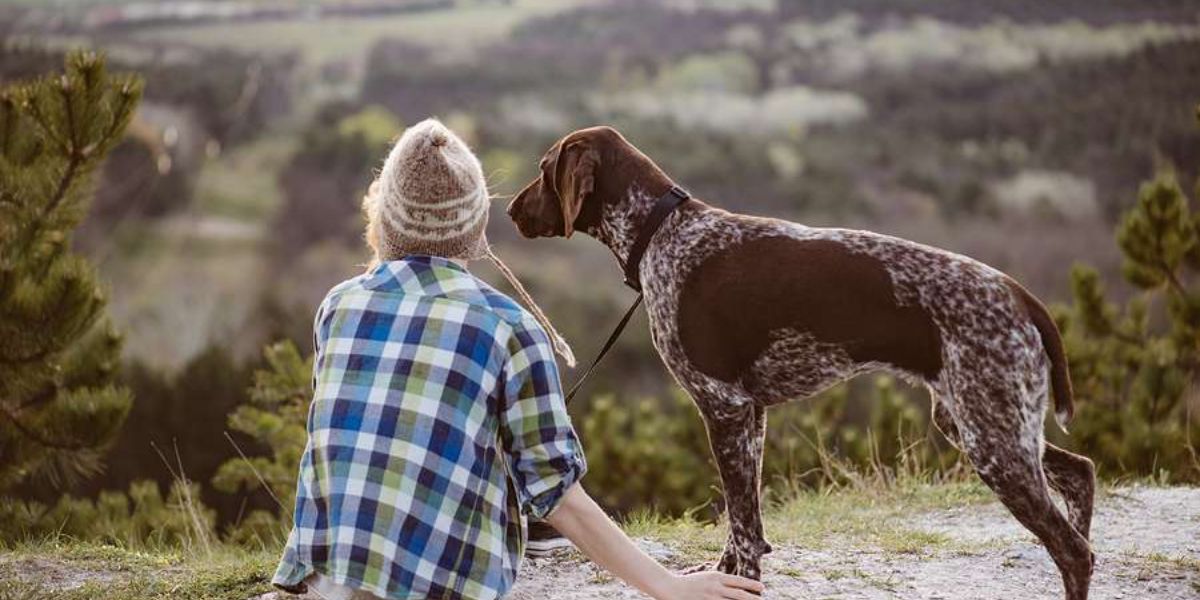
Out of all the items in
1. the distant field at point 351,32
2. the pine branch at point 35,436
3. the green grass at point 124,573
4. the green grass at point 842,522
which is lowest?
the pine branch at point 35,436

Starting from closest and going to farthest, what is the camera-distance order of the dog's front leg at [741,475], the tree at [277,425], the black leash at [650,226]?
the dog's front leg at [741,475], the black leash at [650,226], the tree at [277,425]

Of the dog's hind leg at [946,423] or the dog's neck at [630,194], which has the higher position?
the dog's neck at [630,194]

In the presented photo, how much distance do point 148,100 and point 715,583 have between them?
53.4 metres

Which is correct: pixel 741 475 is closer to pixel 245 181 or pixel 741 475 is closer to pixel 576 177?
pixel 576 177

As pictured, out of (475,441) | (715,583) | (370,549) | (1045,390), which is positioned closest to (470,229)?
(475,441)

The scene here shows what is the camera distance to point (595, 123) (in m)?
61.0

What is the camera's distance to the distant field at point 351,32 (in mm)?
66188

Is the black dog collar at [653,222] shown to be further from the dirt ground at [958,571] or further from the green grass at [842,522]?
the green grass at [842,522]

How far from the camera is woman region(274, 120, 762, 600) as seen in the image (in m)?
3.38

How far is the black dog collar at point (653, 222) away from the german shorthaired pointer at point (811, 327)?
30 millimetres

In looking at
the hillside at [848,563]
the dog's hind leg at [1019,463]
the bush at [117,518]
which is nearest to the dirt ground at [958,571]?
the hillside at [848,563]

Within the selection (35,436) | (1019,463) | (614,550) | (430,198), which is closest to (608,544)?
(614,550)

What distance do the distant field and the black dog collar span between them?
6280 centimetres

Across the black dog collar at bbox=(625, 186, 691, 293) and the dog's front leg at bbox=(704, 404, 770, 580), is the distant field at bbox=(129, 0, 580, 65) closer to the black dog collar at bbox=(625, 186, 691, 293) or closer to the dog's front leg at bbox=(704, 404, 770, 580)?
the black dog collar at bbox=(625, 186, 691, 293)
